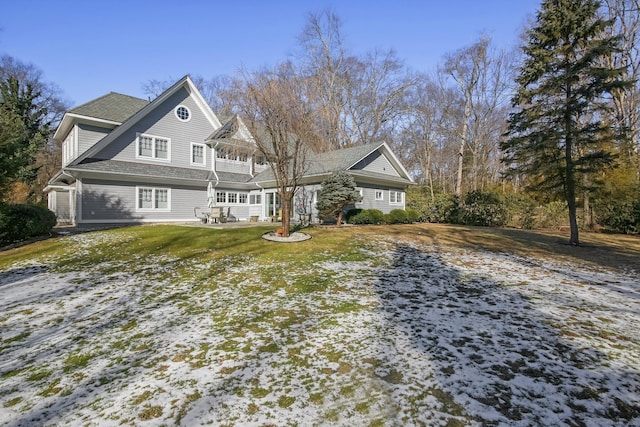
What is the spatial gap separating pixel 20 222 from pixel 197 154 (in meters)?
9.69

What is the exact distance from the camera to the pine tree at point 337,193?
1504 centimetres

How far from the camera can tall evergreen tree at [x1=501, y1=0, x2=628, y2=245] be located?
10.3m

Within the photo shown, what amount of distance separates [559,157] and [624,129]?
188 cm

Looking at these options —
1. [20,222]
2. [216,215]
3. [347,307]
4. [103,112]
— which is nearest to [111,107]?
[103,112]

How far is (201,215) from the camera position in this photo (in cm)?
1770

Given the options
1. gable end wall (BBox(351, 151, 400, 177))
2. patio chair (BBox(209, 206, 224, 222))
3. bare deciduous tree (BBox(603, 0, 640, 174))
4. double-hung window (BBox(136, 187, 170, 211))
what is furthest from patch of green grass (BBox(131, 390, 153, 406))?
bare deciduous tree (BBox(603, 0, 640, 174))

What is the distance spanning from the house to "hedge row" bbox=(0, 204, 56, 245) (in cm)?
293

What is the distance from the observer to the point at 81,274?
274 inches

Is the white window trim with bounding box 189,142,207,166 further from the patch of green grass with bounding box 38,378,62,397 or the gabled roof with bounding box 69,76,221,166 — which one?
the patch of green grass with bounding box 38,378,62,397

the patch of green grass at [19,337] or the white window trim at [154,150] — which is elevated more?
the white window trim at [154,150]

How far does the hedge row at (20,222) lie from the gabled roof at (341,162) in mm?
Result: 10591

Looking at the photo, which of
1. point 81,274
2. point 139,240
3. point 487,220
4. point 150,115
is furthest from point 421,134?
point 81,274

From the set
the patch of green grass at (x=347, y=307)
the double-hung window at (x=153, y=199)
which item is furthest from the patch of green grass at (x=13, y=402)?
the double-hung window at (x=153, y=199)

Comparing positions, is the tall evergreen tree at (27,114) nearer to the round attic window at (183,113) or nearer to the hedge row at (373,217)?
the round attic window at (183,113)
